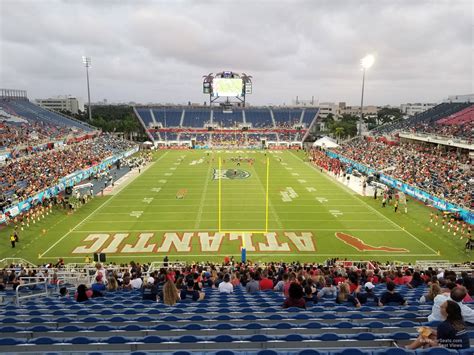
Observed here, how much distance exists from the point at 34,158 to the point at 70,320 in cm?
3809

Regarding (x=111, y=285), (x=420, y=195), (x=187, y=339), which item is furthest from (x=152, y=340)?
(x=420, y=195)

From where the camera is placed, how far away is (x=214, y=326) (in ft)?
20.9

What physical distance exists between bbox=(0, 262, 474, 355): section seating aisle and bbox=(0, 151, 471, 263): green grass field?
424 inches

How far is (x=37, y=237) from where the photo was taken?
22203 millimetres

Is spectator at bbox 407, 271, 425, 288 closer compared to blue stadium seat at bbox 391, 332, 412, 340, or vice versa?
blue stadium seat at bbox 391, 332, 412, 340

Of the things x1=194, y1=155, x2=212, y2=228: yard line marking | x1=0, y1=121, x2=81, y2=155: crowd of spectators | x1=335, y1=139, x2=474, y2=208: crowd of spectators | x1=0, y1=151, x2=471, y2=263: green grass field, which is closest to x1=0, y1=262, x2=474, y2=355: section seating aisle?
x1=0, y1=151, x2=471, y2=263: green grass field

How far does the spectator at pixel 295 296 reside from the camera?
714 centimetres

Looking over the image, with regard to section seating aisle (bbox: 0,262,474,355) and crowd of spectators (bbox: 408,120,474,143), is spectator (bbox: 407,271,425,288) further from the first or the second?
crowd of spectators (bbox: 408,120,474,143)

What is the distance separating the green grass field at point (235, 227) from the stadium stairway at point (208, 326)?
1088cm

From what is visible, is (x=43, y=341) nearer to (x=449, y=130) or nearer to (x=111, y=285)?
(x=111, y=285)

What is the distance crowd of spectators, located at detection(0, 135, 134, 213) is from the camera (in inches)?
1133

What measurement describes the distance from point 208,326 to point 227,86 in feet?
268

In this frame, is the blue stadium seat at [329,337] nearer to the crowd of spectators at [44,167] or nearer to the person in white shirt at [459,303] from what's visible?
the person in white shirt at [459,303]

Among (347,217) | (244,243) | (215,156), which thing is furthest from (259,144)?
(244,243)
